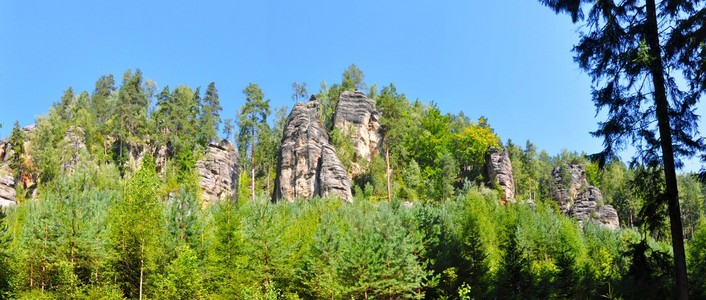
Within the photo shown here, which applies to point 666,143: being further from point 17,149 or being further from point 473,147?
point 17,149

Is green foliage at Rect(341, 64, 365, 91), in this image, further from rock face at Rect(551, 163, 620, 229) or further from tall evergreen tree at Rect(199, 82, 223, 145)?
rock face at Rect(551, 163, 620, 229)

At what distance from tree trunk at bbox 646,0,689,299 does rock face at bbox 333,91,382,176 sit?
50.4 m

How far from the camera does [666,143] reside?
12.5 m

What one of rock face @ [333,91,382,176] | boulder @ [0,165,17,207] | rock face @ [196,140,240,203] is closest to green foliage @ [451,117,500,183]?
rock face @ [333,91,382,176]

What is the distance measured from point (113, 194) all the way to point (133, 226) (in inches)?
807

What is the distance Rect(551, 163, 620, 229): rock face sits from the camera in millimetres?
71250

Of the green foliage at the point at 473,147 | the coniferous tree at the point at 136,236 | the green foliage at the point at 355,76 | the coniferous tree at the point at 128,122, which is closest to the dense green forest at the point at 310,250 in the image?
the coniferous tree at the point at 136,236

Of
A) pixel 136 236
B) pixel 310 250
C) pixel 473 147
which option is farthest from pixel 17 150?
pixel 473 147

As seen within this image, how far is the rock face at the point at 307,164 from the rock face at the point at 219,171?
6.38 metres

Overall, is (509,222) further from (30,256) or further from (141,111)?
(141,111)

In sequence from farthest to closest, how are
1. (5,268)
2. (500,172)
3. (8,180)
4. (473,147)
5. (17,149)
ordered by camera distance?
1. (473,147)
2. (500,172)
3. (17,149)
4. (8,180)
5. (5,268)

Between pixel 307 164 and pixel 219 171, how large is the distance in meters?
11.7

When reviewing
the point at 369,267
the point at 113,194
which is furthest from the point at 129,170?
the point at 369,267

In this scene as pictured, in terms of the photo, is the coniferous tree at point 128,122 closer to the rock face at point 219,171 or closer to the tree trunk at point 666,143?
the rock face at point 219,171
